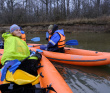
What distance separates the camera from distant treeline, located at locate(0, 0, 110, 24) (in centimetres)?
1648

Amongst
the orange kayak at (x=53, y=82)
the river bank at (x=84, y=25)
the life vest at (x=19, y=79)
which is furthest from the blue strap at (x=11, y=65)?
the river bank at (x=84, y=25)

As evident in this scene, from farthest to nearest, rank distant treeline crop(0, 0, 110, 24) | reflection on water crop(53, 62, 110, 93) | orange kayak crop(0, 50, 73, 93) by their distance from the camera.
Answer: distant treeline crop(0, 0, 110, 24) < reflection on water crop(53, 62, 110, 93) < orange kayak crop(0, 50, 73, 93)

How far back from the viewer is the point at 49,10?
1956 cm

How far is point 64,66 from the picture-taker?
416 centimetres

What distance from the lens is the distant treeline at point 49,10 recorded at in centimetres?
1648

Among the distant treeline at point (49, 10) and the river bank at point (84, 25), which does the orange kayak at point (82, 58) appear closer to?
the river bank at point (84, 25)

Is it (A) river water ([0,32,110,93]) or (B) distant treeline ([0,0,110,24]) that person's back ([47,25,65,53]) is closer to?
(A) river water ([0,32,110,93])

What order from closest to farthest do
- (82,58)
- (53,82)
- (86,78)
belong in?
(53,82), (86,78), (82,58)

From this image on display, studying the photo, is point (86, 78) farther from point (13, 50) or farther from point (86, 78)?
point (13, 50)

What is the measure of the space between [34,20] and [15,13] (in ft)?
10.5

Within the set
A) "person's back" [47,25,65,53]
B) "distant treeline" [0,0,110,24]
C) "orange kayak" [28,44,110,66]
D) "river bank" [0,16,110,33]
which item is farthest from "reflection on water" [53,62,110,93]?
"distant treeline" [0,0,110,24]

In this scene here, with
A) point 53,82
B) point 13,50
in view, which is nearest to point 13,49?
point 13,50

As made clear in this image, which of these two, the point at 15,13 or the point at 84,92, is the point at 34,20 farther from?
the point at 84,92

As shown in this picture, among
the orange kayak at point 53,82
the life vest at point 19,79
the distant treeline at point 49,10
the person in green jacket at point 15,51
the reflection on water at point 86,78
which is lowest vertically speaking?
the reflection on water at point 86,78
